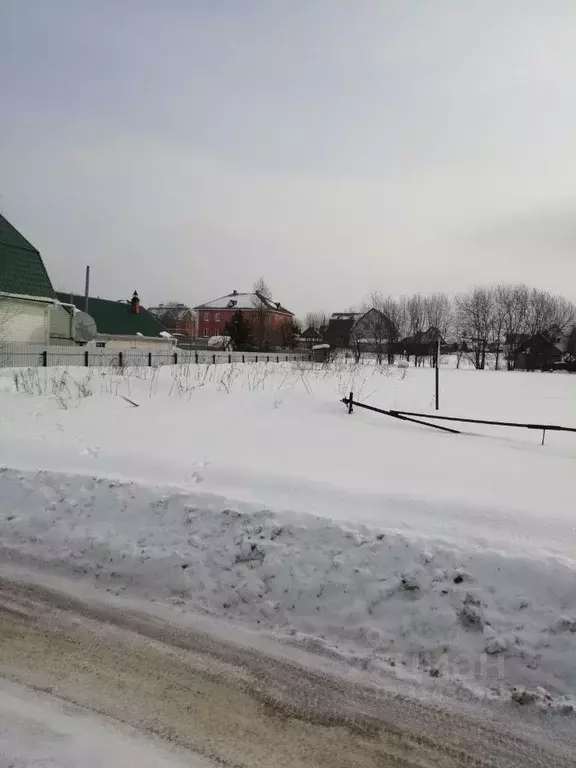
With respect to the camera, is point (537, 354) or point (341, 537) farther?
point (537, 354)

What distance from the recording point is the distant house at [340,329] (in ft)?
247

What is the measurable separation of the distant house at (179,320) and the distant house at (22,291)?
2236 inches

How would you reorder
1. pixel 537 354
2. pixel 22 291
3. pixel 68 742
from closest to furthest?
pixel 68 742, pixel 22 291, pixel 537 354

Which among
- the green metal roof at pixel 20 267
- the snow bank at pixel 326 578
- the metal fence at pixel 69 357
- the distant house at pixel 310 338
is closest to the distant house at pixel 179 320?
the distant house at pixel 310 338

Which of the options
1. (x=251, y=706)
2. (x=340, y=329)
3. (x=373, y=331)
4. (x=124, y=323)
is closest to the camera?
(x=251, y=706)

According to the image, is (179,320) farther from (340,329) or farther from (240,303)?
(340,329)

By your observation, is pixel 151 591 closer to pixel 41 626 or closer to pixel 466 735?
pixel 41 626

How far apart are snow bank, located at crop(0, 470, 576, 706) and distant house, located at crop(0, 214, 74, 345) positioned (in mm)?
19278

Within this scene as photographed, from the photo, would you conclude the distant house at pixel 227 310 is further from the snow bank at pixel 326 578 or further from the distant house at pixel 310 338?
the snow bank at pixel 326 578

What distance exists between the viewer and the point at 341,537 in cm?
434

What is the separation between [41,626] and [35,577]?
0.87 metres

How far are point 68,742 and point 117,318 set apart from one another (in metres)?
45.7

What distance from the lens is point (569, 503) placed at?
519cm

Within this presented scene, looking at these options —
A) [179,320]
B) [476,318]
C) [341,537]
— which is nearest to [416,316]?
[476,318]
